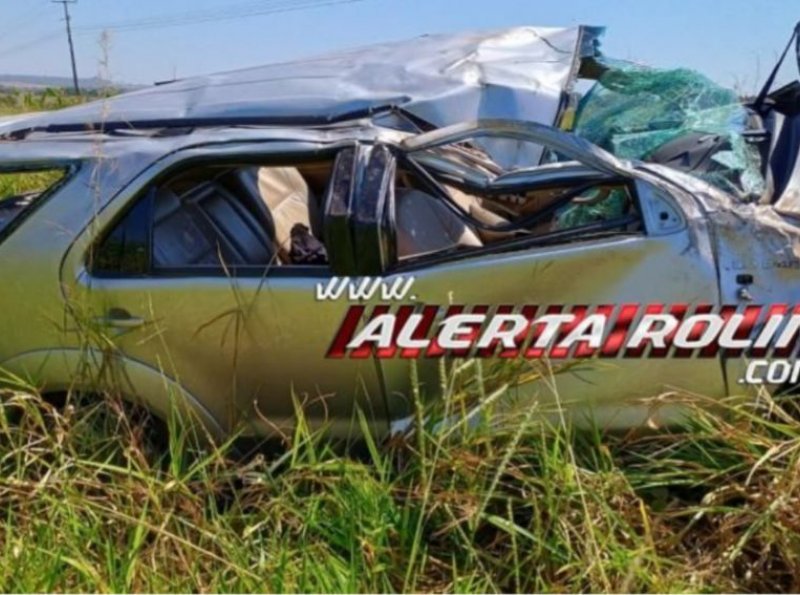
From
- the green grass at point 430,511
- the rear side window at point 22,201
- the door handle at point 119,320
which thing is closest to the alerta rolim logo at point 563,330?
the green grass at point 430,511

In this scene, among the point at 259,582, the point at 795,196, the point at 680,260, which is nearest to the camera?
the point at 259,582

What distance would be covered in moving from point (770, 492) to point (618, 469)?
1.35ft

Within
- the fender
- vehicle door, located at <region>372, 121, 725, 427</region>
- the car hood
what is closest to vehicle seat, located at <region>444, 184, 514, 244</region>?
vehicle door, located at <region>372, 121, 725, 427</region>

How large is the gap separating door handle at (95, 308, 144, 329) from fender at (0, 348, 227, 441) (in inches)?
3.9

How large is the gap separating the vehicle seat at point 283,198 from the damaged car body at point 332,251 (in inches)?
0.7

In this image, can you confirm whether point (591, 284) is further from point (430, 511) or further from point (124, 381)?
point (124, 381)

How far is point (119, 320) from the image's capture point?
8.13 ft

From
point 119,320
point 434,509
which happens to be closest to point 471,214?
point 434,509

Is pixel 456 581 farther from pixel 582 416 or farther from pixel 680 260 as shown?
pixel 680 260

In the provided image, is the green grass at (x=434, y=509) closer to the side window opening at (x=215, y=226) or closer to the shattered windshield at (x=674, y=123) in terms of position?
the side window opening at (x=215, y=226)

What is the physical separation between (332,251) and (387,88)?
1.22 m

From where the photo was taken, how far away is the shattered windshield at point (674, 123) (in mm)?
2680

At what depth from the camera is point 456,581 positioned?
2.07 metres

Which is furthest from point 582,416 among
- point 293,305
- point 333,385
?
point 293,305
